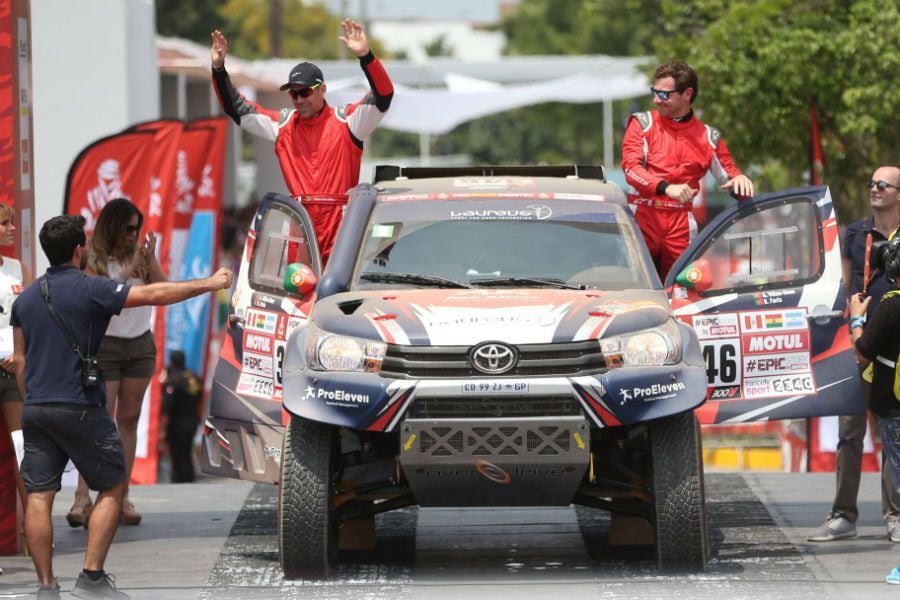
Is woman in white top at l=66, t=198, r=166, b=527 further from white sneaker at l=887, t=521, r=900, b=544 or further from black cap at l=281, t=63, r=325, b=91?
white sneaker at l=887, t=521, r=900, b=544

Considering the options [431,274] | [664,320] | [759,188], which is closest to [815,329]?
[664,320]

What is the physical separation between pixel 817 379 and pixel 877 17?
8137mm

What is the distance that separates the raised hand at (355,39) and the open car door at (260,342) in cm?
102

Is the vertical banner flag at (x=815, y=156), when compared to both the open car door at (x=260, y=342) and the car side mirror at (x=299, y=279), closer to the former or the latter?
the open car door at (x=260, y=342)

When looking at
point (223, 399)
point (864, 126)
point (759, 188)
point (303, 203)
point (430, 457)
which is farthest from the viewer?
point (759, 188)

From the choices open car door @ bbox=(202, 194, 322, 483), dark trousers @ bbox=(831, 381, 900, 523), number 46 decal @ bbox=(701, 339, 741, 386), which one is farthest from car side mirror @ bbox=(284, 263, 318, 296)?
dark trousers @ bbox=(831, 381, 900, 523)

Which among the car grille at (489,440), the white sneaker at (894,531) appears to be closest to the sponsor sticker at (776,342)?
the white sneaker at (894,531)

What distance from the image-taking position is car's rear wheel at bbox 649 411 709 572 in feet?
26.4

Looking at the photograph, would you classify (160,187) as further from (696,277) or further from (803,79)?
(696,277)

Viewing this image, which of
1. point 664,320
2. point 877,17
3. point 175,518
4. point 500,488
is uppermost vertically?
point 877,17

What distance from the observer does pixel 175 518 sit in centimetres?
1070

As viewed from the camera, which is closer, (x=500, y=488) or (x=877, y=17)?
(x=500, y=488)

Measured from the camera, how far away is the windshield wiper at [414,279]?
28.6 ft

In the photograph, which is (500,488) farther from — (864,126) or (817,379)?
(864,126)
